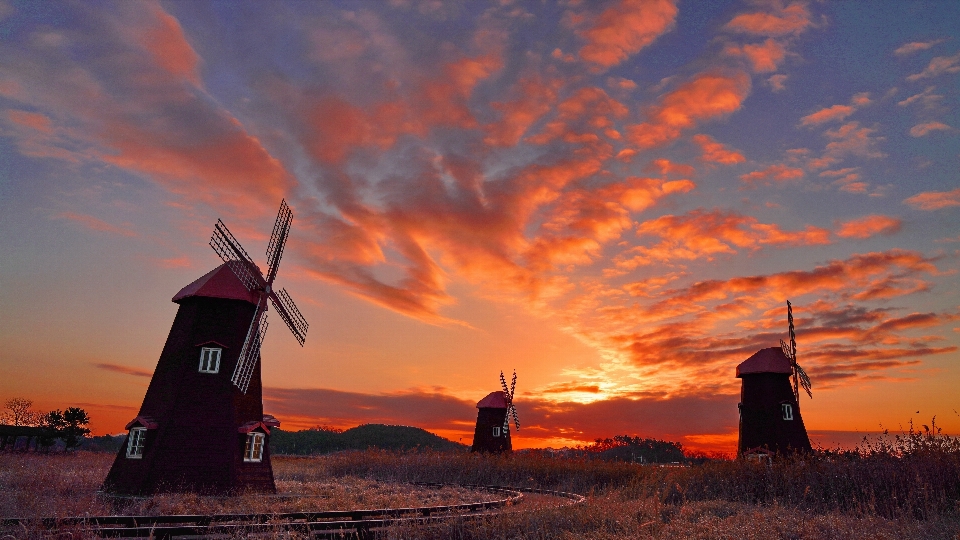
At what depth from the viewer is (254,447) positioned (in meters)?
26.2

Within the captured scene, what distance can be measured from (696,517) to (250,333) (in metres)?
Answer: 20.7

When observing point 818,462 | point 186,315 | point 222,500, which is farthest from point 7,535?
point 818,462

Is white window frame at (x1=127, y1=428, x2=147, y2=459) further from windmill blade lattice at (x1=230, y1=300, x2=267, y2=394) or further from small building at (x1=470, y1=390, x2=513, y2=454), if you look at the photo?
small building at (x1=470, y1=390, x2=513, y2=454)

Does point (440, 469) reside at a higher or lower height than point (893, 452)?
lower

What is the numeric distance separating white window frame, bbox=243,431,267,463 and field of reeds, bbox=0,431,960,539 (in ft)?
8.52

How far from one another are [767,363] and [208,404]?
3357 cm

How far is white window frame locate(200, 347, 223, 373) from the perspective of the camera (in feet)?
84.4

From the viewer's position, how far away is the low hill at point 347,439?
378ft

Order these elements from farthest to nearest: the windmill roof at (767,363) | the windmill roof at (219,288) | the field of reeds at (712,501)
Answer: the windmill roof at (767,363)
the windmill roof at (219,288)
the field of reeds at (712,501)

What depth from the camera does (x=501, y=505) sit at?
64.1 ft

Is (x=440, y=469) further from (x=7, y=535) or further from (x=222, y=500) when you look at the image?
(x=7, y=535)

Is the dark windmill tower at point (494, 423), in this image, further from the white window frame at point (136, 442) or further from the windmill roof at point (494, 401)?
the white window frame at point (136, 442)

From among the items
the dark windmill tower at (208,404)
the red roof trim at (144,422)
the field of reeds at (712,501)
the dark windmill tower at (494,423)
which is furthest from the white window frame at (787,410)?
the red roof trim at (144,422)

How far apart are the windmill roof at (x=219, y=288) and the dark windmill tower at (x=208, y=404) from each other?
1.7 inches
